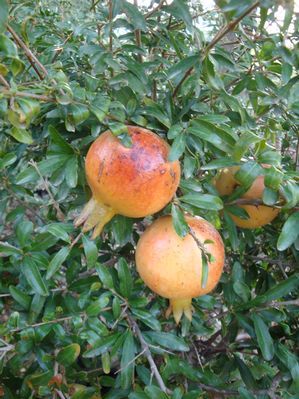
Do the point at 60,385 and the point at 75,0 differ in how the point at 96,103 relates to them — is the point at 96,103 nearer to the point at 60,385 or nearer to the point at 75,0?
the point at 60,385

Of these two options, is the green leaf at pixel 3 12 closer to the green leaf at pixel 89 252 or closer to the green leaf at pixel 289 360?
the green leaf at pixel 89 252

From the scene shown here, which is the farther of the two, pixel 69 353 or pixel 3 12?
pixel 69 353

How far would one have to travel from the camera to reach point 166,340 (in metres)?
1.04

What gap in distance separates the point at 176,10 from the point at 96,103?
0.32 m

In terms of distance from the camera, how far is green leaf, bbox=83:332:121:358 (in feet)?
3.10

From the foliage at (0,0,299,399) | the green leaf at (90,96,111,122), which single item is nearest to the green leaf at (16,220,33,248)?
the foliage at (0,0,299,399)

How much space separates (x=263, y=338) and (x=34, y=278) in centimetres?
56

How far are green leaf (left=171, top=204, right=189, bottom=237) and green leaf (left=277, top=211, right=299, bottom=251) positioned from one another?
208 millimetres

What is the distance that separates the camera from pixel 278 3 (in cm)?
74

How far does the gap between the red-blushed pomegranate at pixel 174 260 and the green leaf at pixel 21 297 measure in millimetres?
310

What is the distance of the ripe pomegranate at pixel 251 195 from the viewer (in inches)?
42.2

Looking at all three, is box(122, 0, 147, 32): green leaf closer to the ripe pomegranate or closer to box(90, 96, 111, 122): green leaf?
box(90, 96, 111, 122): green leaf

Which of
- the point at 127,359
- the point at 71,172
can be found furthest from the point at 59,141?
the point at 127,359

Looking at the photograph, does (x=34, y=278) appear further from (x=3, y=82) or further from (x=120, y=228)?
(x=3, y=82)
